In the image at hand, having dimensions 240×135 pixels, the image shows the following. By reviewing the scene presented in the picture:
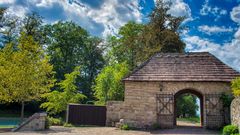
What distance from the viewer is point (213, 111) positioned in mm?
15812

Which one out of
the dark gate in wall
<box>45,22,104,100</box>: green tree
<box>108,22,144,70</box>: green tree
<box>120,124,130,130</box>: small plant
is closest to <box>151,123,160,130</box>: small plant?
<box>120,124,130,130</box>: small plant

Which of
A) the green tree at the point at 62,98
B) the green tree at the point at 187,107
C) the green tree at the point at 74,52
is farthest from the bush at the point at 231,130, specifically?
the green tree at the point at 74,52

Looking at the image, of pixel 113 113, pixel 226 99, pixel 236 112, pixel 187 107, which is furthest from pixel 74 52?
pixel 236 112

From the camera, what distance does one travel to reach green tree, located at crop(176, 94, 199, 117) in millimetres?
34594

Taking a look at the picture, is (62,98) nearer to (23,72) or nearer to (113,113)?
(113,113)

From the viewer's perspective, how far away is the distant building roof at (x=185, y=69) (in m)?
16.2

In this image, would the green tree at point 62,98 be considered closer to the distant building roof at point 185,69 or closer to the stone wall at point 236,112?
the distant building roof at point 185,69

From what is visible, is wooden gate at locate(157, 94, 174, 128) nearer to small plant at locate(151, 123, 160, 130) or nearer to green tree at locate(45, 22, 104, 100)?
small plant at locate(151, 123, 160, 130)

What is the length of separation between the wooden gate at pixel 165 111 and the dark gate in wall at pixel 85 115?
15.2 ft

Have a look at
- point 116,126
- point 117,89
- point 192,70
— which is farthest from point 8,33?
point 192,70

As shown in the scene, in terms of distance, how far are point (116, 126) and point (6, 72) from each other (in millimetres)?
7700

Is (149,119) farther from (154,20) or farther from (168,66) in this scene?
(154,20)

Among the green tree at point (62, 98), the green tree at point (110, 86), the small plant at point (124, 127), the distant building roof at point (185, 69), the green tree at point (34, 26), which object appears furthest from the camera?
the green tree at point (34, 26)

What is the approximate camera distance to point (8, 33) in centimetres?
3119
